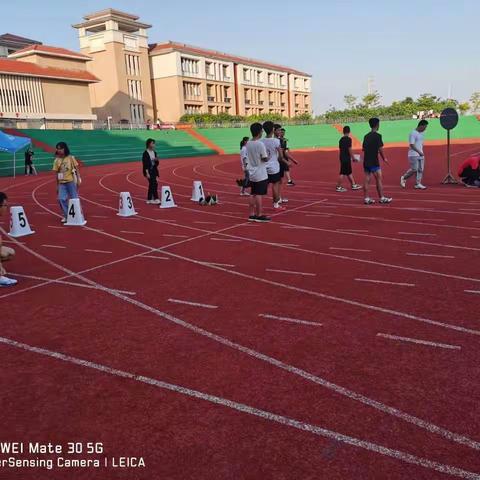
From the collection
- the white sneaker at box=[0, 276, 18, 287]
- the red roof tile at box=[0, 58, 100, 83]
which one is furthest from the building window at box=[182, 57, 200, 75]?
the white sneaker at box=[0, 276, 18, 287]

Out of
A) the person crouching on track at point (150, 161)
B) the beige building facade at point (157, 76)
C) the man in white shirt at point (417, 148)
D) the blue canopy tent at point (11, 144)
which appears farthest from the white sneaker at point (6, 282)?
the beige building facade at point (157, 76)

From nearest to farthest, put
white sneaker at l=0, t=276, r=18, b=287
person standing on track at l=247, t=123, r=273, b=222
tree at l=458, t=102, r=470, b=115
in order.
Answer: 1. white sneaker at l=0, t=276, r=18, b=287
2. person standing on track at l=247, t=123, r=273, b=222
3. tree at l=458, t=102, r=470, b=115

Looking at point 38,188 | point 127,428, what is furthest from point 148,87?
point 127,428

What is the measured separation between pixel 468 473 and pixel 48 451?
2.41 meters

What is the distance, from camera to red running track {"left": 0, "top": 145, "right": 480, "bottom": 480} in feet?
8.86

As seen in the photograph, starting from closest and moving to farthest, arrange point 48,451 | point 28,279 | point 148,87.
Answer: point 48,451 → point 28,279 → point 148,87

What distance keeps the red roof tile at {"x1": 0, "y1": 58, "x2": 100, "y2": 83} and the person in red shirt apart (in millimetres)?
38104

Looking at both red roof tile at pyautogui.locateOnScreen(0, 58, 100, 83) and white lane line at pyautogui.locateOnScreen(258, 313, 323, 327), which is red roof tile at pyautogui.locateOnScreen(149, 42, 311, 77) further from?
white lane line at pyautogui.locateOnScreen(258, 313, 323, 327)

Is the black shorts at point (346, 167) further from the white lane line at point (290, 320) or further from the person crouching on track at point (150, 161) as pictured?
the white lane line at point (290, 320)

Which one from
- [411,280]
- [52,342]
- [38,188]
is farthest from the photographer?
[38,188]

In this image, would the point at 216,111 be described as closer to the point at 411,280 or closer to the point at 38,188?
the point at 38,188

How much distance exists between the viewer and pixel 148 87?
60.4 metres

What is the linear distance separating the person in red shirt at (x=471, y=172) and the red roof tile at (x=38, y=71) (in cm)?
3810

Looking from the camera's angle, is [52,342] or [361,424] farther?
[52,342]
